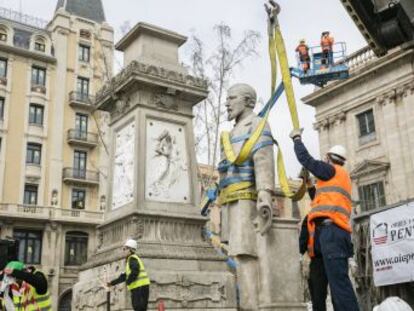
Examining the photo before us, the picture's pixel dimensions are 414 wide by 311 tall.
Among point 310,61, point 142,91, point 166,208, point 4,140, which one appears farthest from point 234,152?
point 4,140

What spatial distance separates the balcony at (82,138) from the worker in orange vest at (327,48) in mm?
20657

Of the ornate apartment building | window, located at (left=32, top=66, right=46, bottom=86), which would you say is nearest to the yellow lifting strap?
the ornate apartment building

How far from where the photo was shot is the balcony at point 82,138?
125ft

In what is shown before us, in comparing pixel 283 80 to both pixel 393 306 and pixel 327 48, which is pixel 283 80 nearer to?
pixel 393 306

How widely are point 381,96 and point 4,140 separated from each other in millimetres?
24342

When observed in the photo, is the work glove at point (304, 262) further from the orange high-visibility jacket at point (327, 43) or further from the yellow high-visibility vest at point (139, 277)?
the orange high-visibility jacket at point (327, 43)

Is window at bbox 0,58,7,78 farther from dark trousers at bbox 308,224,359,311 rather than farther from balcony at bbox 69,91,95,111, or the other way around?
dark trousers at bbox 308,224,359,311

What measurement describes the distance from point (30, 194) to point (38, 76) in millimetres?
8624

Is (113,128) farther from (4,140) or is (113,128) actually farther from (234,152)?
(4,140)

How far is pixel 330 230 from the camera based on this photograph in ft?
16.3

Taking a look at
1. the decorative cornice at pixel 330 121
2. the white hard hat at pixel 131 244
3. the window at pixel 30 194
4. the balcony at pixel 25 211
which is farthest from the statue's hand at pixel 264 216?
the window at pixel 30 194

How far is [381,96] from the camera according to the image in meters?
24.2

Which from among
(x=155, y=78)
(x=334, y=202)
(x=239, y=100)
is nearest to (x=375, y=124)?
(x=155, y=78)

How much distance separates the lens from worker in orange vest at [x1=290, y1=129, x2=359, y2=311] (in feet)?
15.7
